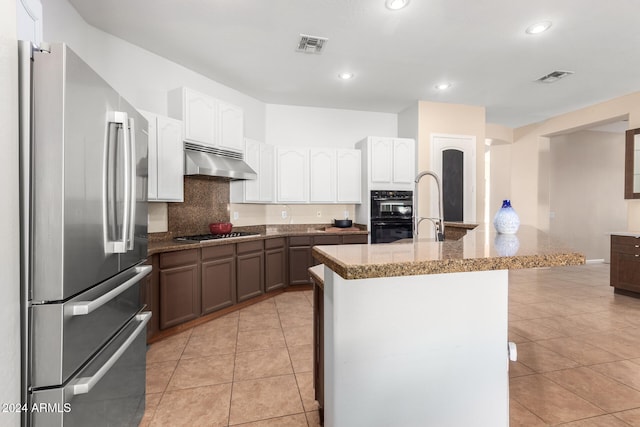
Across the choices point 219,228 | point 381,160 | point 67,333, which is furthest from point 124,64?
point 381,160

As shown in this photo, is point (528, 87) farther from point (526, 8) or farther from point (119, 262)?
point (119, 262)

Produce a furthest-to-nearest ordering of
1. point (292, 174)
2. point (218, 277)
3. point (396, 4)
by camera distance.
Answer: point (292, 174), point (218, 277), point (396, 4)

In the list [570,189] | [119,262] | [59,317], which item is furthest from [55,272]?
[570,189]

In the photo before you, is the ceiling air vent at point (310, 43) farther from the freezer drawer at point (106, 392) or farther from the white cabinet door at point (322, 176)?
the freezer drawer at point (106, 392)

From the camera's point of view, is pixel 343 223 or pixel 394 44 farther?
pixel 343 223

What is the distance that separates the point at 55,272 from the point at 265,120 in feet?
14.2

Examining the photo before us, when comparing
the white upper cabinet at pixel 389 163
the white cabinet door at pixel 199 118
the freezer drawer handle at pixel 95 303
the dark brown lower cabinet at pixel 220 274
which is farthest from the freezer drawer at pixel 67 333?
the white upper cabinet at pixel 389 163

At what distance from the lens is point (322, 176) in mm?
4926

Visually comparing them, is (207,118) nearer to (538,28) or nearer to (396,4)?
(396,4)

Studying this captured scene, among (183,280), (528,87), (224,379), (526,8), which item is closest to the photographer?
(224,379)

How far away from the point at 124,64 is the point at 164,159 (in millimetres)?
1079

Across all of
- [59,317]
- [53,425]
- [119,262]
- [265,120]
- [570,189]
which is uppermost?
[265,120]

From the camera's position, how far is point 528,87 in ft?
14.5

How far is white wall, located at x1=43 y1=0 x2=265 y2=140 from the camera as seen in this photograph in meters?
2.44
